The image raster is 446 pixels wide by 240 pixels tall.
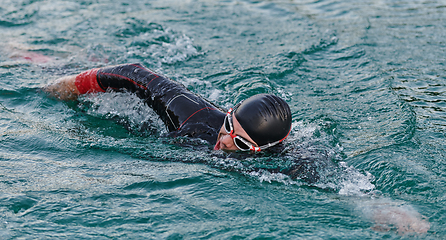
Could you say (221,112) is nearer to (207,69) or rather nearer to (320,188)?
(320,188)

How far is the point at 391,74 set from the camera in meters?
6.85

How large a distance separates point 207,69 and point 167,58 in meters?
0.96

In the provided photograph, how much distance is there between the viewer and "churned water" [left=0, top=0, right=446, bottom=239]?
3.42 m

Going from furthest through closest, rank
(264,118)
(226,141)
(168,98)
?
1. (168,98)
2. (226,141)
3. (264,118)

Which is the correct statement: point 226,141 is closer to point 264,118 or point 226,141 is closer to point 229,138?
point 229,138

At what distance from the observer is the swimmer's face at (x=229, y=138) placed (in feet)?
13.2

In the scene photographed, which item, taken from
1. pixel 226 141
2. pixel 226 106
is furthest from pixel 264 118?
pixel 226 106

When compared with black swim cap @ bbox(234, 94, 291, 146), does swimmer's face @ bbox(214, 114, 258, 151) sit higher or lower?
lower

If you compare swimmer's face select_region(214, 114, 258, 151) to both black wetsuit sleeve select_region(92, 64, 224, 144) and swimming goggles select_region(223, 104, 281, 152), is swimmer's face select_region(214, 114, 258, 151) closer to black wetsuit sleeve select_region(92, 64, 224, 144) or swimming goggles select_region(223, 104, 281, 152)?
swimming goggles select_region(223, 104, 281, 152)

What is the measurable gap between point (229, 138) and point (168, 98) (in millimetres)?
1112

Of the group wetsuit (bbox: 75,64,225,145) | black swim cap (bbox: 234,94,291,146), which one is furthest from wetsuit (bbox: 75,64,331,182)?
black swim cap (bbox: 234,94,291,146)

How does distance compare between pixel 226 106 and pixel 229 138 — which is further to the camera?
Result: pixel 226 106

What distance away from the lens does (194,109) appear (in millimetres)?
4656

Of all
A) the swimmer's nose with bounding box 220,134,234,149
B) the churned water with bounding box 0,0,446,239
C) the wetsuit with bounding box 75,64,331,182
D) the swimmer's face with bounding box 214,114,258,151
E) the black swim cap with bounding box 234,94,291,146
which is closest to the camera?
the churned water with bounding box 0,0,446,239
